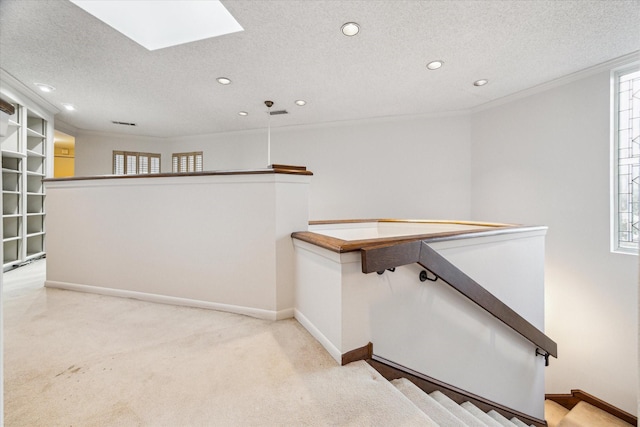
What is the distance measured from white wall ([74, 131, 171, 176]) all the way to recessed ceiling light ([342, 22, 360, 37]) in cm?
576

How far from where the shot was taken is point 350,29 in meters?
2.60

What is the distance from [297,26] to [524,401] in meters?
4.02

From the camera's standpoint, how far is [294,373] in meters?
1.46

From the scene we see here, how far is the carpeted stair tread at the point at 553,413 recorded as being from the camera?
3.34 m

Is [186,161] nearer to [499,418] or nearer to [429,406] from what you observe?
[429,406]

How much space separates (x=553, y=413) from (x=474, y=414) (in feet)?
9.09

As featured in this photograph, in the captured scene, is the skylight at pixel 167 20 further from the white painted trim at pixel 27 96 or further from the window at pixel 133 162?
the window at pixel 133 162

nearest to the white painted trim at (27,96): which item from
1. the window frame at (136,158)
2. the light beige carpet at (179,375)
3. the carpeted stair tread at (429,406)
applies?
the window frame at (136,158)

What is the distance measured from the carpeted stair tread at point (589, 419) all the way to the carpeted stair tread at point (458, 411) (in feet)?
8.34

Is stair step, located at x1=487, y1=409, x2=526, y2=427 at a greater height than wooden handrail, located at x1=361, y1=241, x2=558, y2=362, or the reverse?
wooden handrail, located at x1=361, y1=241, x2=558, y2=362

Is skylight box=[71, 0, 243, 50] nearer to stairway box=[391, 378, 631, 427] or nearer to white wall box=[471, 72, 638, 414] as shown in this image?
stairway box=[391, 378, 631, 427]

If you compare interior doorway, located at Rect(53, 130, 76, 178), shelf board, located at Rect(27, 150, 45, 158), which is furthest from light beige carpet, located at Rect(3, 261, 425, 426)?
interior doorway, located at Rect(53, 130, 76, 178)

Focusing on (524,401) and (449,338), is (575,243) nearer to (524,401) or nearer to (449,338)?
(524,401)

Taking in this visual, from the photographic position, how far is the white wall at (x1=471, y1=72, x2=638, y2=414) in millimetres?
3244
